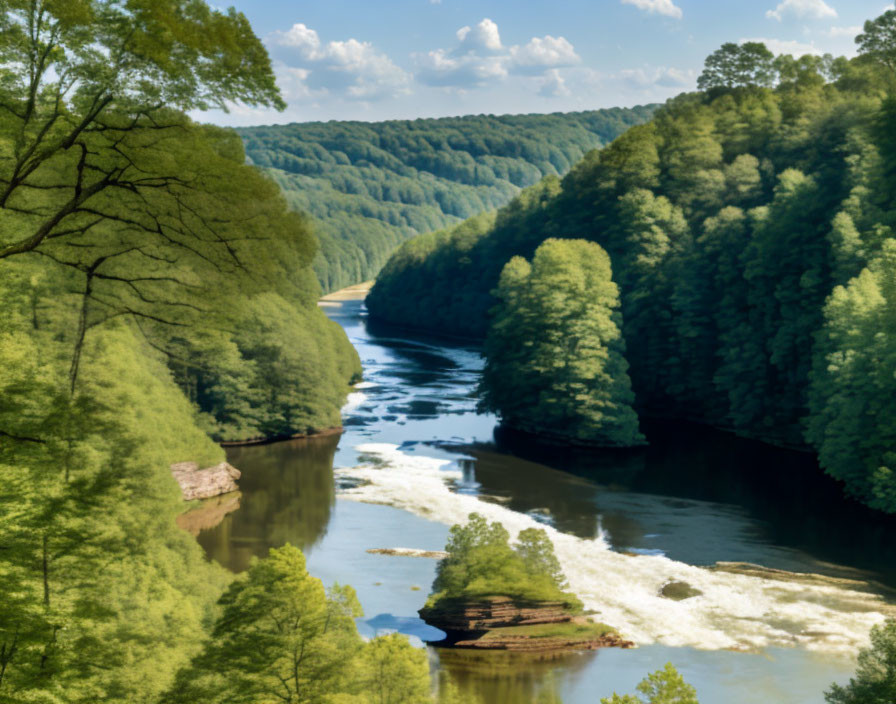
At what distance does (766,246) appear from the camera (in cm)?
5966

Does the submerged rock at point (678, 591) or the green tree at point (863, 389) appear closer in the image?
the submerged rock at point (678, 591)

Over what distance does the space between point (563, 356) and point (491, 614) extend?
3016 centimetres

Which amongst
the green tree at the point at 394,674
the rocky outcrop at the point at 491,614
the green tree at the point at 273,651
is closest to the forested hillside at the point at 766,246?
the rocky outcrop at the point at 491,614

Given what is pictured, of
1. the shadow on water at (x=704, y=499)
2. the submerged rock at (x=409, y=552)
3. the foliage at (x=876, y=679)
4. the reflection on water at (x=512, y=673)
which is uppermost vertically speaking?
the foliage at (x=876, y=679)

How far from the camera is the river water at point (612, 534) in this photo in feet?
93.0

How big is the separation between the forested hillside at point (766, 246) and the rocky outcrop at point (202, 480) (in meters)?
22.3

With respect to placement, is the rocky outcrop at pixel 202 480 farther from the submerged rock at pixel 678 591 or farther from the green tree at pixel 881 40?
the green tree at pixel 881 40

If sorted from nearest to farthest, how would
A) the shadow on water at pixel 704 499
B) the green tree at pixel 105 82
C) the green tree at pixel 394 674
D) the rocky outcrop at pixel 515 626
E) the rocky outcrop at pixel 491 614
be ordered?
the green tree at pixel 105 82 < the green tree at pixel 394 674 < the rocky outcrop at pixel 515 626 < the rocky outcrop at pixel 491 614 < the shadow on water at pixel 704 499

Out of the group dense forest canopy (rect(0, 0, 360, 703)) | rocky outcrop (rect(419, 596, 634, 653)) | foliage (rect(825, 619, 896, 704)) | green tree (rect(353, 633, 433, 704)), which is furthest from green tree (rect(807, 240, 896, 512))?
dense forest canopy (rect(0, 0, 360, 703))

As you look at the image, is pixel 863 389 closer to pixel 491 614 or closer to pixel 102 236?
pixel 491 614

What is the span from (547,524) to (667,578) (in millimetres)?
8014

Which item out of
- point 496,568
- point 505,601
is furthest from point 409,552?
point 505,601

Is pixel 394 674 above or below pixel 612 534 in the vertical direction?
above

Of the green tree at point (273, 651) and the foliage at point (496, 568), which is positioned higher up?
the green tree at point (273, 651)
